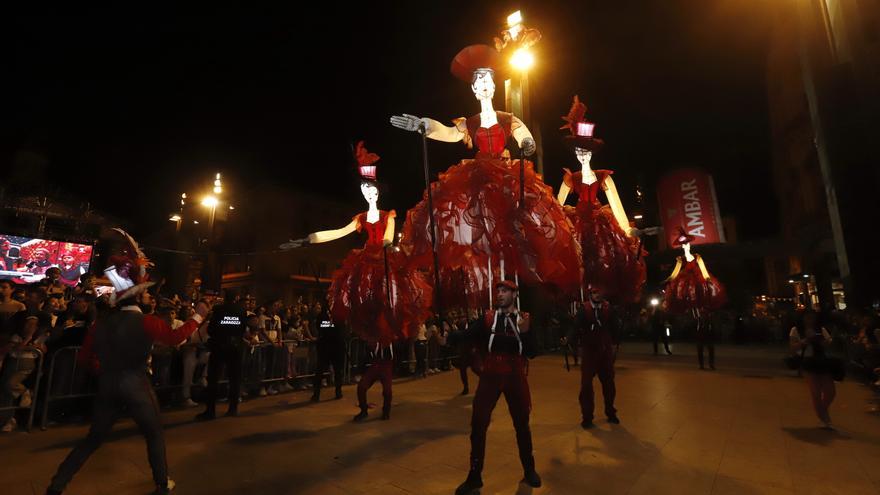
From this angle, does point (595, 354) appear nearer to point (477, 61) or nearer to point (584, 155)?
point (584, 155)

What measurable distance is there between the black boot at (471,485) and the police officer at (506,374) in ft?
0.33

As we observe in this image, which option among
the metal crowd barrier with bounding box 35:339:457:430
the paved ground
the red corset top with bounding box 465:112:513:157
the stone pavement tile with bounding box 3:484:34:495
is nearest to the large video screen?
the metal crowd barrier with bounding box 35:339:457:430

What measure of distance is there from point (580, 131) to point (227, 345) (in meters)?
6.40

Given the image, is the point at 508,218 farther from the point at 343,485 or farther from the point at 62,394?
the point at 62,394

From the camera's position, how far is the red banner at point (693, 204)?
21547 millimetres

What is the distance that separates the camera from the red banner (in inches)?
848

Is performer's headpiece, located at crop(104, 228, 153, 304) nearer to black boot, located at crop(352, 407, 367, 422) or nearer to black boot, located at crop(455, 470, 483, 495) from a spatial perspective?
black boot, located at crop(455, 470, 483, 495)

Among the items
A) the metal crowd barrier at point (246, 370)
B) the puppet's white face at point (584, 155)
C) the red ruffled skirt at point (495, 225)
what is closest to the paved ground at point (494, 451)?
the metal crowd barrier at point (246, 370)

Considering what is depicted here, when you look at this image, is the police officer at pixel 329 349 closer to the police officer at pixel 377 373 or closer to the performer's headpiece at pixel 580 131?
the police officer at pixel 377 373

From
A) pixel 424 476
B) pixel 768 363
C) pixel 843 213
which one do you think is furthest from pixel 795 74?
→ pixel 424 476

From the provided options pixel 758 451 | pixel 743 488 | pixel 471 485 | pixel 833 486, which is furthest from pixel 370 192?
pixel 833 486

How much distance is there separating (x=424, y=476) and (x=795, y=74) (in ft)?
109

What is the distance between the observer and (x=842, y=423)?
5.98 meters

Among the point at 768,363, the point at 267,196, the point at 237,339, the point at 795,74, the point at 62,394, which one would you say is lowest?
the point at 768,363
